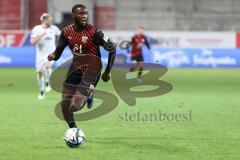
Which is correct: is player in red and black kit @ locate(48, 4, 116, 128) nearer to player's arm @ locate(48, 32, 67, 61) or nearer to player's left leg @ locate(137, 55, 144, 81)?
player's arm @ locate(48, 32, 67, 61)

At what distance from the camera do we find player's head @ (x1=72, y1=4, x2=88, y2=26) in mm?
9625

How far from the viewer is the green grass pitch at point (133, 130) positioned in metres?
8.89

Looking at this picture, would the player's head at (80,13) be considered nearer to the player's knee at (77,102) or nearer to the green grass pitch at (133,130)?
the player's knee at (77,102)

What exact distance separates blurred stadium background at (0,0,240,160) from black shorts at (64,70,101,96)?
885 millimetres

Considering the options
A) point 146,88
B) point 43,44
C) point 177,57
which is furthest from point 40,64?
point 177,57

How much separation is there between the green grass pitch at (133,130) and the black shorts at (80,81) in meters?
0.88

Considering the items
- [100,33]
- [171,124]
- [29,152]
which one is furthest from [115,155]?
[171,124]

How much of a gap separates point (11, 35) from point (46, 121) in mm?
24340

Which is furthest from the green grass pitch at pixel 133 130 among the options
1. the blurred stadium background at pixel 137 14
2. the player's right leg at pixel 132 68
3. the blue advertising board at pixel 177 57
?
the blurred stadium background at pixel 137 14

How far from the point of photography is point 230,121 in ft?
41.4

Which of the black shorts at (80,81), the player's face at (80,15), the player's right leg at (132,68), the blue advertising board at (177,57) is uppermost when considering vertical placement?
the player's face at (80,15)

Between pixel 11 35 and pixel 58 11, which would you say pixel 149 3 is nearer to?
pixel 58 11

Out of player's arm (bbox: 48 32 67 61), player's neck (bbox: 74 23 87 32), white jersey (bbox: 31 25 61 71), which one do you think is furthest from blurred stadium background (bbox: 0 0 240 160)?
player's neck (bbox: 74 23 87 32)

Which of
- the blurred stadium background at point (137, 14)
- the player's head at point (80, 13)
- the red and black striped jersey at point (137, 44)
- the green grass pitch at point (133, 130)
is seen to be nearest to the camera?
the green grass pitch at point (133, 130)
